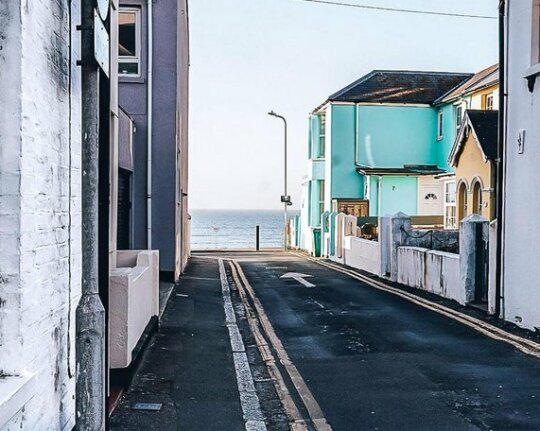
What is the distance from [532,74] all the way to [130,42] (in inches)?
401

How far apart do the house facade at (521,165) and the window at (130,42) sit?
904cm

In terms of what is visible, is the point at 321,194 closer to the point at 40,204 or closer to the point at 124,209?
the point at 124,209

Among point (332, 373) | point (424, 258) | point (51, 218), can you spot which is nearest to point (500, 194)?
point (424, 258)

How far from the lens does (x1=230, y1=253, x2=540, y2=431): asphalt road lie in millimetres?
6438

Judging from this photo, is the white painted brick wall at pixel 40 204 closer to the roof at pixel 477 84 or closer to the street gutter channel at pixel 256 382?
the street gutter channel at pixel 256 382

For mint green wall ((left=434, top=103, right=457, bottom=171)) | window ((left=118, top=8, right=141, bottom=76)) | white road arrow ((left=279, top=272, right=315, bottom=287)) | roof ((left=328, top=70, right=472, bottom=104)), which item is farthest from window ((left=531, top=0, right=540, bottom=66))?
roof ((left=328, top=70, right=472, bottom=104))

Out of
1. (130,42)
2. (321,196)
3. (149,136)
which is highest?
(130,42)

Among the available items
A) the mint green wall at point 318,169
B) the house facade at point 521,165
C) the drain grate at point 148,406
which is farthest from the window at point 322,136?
the drain grate at point 148,406

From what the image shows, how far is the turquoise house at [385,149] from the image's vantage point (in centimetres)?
3416

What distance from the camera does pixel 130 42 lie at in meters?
17.1

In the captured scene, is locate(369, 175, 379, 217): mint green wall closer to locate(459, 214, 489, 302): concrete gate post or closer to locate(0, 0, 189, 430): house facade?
locate(459, 214, 489, 302): concrete gate post

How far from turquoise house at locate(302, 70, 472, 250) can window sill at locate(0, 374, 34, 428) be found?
30.2 metres

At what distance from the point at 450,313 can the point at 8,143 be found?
10.4 meters

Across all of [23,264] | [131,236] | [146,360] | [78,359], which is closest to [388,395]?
[146,360]
